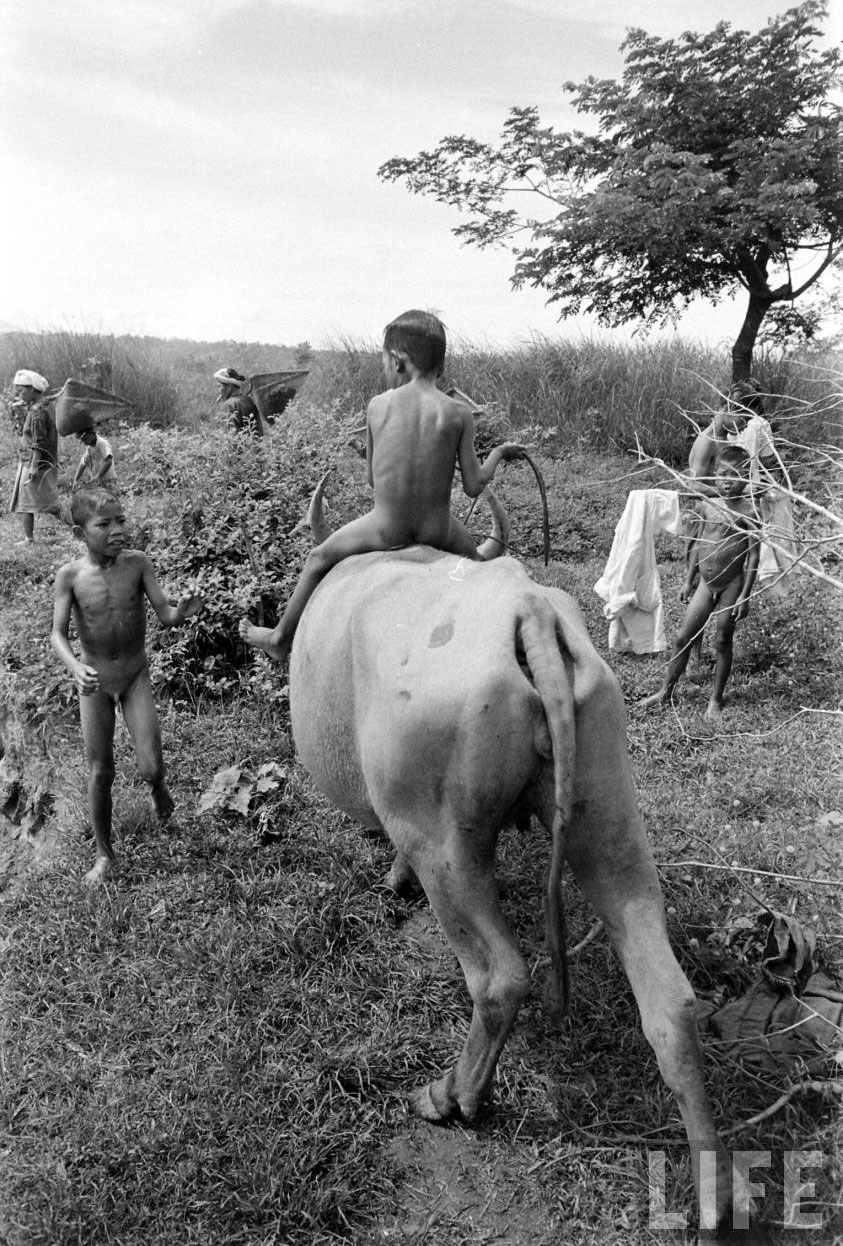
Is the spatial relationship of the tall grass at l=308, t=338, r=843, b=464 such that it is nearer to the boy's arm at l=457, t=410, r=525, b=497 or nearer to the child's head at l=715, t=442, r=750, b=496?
the child's head at l=715, t=442, r=750, b=496

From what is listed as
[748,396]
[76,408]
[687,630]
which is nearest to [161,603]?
[748,396]

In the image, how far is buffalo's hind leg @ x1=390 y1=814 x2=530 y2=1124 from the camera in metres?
2.29

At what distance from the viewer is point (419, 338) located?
3.19 m

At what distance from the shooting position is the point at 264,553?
5.88 meters

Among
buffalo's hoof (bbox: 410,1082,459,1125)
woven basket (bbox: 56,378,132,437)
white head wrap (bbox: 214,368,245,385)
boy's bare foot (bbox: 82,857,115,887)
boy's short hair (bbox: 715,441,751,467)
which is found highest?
white head wrap (bbox: 214,368,245,385)

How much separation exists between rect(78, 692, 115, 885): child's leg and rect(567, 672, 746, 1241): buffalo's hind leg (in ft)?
7.59

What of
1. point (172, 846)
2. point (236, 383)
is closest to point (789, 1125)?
point (172, 846)

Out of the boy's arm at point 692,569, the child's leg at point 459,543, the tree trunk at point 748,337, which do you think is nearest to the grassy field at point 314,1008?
the boy's arm at point 692,569

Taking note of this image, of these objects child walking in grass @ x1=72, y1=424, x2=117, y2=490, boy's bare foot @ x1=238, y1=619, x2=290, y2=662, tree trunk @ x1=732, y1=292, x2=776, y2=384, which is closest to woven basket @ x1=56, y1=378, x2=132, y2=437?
child walking in grass @ x1=72, y1=424, x2=117, y2=490

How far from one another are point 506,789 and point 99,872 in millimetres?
2421

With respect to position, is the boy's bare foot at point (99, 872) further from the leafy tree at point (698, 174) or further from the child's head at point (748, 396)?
the leafy tree at point (698, 174)

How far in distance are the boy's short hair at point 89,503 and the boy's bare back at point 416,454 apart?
1.24 metres

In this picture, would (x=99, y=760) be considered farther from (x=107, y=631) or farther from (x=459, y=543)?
(x=459, y=543)

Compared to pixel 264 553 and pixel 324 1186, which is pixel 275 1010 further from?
pixel 264 553
